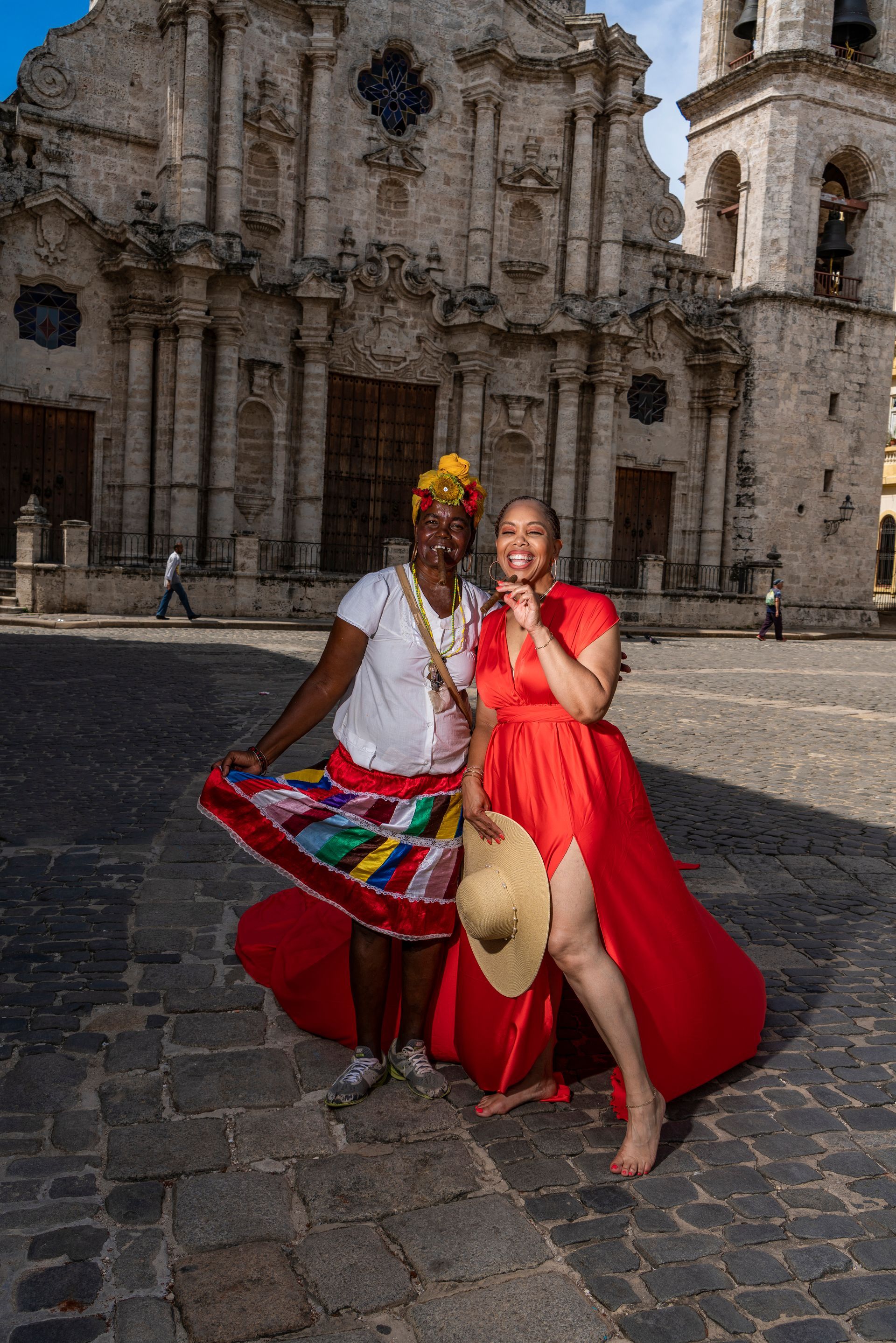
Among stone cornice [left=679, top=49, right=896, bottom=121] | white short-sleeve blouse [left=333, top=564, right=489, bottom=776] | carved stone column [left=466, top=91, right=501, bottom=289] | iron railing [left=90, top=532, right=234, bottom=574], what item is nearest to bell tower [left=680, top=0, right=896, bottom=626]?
stone cornice [left=679, top=49, right=896, bottom=121]

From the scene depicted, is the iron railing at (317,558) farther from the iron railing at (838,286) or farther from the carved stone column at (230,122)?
the iron railing at (838,286)

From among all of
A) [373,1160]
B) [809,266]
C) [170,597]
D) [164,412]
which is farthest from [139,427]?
[373,1160]

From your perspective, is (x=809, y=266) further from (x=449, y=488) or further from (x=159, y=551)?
(x=449, y=488)

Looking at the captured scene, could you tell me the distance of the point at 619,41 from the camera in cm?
2716

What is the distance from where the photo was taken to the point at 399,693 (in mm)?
3418

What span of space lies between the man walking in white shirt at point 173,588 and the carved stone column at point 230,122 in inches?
308

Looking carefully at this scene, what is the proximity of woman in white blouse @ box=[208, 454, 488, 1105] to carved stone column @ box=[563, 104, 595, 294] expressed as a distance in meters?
25.9

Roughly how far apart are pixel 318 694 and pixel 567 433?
82.1 feet

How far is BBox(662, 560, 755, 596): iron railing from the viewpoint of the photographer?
96.4ft

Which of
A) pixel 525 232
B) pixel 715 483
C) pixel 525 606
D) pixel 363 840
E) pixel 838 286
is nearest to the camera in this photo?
pixel 525 606

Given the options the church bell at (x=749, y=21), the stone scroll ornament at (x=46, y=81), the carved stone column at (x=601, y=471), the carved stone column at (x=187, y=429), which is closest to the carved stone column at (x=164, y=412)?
the carved stone column at (x=187, y=429)

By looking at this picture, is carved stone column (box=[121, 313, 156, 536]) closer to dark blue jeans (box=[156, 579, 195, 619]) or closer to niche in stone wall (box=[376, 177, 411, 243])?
dark blue jeans (box=[156, 579, 195, 619])

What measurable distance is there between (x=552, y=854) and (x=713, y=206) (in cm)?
3365

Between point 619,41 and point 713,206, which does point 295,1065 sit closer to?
point 619,41
